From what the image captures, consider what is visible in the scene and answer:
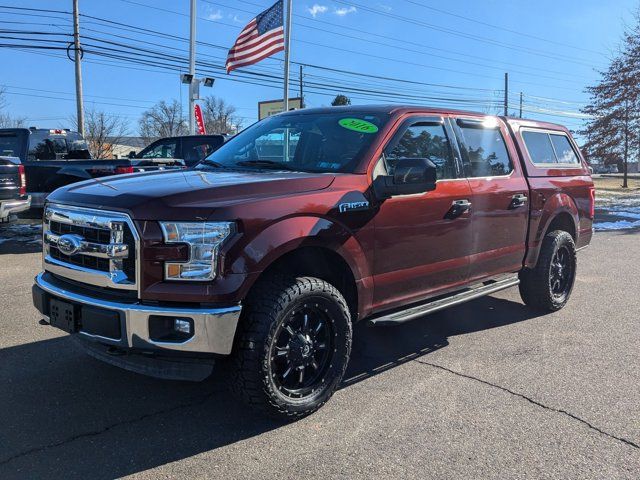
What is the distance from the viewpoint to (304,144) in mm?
4266

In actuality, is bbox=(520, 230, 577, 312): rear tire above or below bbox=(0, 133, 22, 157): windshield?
below

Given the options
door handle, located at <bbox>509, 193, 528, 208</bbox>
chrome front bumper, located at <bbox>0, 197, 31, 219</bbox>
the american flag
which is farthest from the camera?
the american flag

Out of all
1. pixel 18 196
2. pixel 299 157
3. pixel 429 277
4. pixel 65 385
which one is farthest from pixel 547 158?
pixel 18 196

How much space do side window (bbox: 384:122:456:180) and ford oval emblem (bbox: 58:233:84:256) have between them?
6.88ft

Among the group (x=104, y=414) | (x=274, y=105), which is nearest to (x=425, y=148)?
(x=104, y=414)

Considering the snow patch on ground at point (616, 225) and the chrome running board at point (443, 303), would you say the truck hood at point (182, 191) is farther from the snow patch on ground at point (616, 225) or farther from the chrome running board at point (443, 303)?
the snow patch on ground at point (616, 225)

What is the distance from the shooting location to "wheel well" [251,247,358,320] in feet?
11.2

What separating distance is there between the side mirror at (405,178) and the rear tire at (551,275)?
2411mm

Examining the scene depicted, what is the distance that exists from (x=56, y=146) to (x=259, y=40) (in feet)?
24.0

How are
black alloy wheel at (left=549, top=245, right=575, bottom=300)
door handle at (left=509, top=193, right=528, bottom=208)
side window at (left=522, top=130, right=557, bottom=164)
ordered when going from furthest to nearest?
black alloy wheel at (left=549, top=245, right=575, bottom=300), side window at (left=522, top=130, right=557, bottom=164), door handle at (left=509, top=193, right=528, bottom=208)

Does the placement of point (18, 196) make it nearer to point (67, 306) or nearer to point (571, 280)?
point (67, 306)

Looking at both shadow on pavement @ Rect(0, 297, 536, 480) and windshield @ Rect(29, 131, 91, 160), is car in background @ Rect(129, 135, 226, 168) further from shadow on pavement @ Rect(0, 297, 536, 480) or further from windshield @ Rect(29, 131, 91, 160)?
shadow on pavement @ Rect(0, 297, 536, 480)

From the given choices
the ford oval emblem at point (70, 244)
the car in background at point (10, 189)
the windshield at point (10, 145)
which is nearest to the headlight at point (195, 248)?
the ford oval emblem at point (70, 244)

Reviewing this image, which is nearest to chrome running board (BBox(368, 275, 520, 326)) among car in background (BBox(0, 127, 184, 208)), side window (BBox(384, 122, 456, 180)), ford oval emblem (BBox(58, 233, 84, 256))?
side window (BBox(384, 122, 456, 180))
